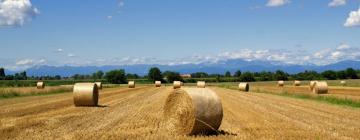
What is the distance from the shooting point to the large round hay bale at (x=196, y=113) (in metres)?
14.3

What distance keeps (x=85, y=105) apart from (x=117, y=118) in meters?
8.02

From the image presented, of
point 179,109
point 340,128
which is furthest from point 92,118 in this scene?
point 340,128

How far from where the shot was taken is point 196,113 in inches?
559

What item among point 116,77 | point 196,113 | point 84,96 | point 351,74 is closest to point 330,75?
point 351,74

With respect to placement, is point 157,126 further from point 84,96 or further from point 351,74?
point 351,74

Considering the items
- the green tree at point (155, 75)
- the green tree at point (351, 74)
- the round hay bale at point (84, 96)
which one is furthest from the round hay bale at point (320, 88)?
the green tree at point (155, 75)

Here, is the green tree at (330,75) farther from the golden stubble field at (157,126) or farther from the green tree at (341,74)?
the golden stubble field at (157,126)

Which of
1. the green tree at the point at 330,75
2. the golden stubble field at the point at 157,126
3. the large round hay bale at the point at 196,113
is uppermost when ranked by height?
the green tree at the point at 330,75

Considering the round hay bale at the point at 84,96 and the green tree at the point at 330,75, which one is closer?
the round hay bale at the point at 84,96

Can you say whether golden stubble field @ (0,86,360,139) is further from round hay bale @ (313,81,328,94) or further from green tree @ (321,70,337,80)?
green tree @ (321,70,337,80)

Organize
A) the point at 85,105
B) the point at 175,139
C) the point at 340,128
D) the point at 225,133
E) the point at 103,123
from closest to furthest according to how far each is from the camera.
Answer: the point at 175,139
the point at 225,133
the point at 340,128
the point at 103,123
the point at 85,105

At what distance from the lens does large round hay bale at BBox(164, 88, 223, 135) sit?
14328mm

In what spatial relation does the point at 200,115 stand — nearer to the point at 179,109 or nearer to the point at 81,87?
the point at 179,109

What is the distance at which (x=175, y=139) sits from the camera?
13.6 m
